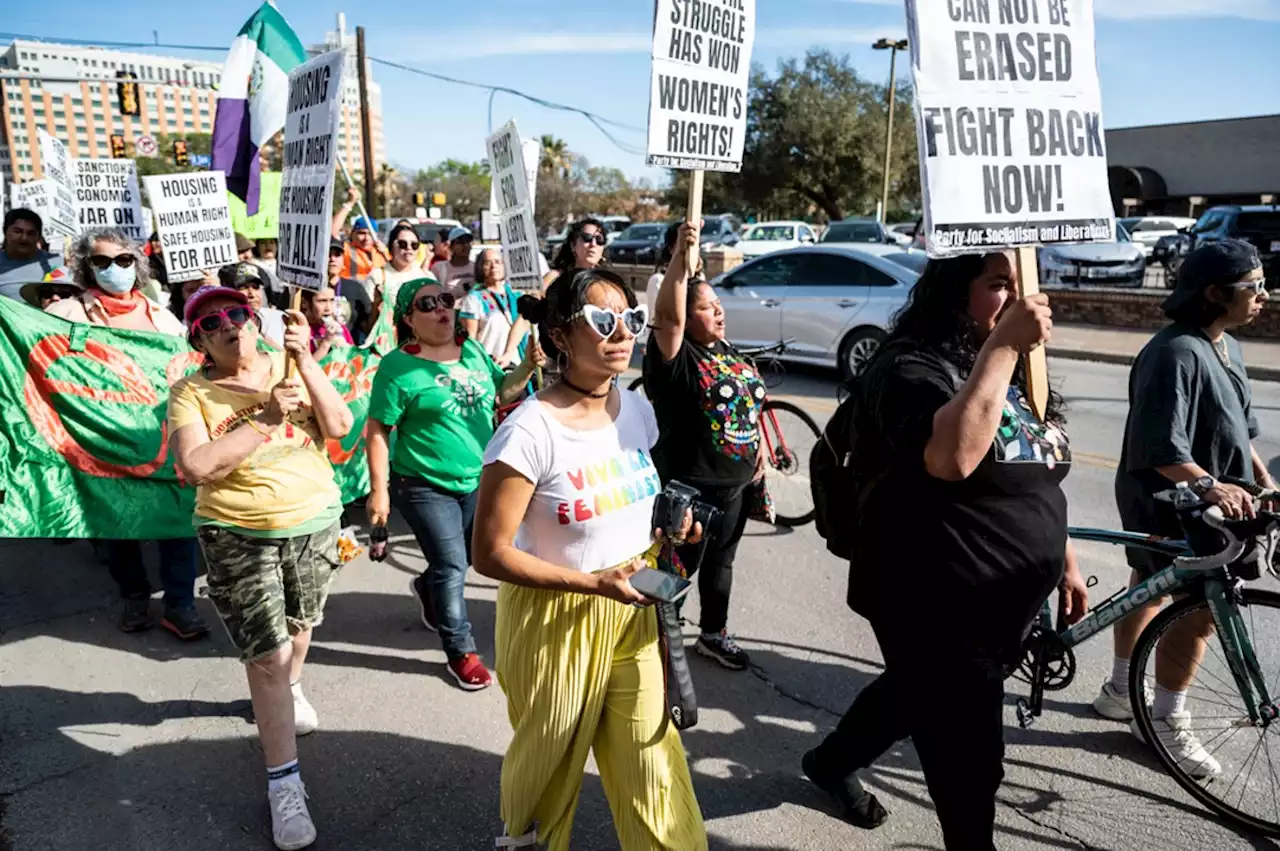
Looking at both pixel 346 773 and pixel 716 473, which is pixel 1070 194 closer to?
pixel 716 473

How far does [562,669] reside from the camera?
2311 millimetres

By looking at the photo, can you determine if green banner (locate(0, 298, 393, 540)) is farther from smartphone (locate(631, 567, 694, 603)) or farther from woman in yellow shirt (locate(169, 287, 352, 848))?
smartphone (locate(631, 567, 694, 603))

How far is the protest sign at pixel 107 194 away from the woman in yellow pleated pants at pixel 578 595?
23.0 ft

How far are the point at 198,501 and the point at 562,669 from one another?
61.5 inches

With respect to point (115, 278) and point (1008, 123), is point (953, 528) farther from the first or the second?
point (115, 278)

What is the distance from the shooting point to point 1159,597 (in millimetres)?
3035

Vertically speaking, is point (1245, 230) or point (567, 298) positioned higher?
point (1245, 230)

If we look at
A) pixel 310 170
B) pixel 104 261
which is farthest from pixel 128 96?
pixel 310 170

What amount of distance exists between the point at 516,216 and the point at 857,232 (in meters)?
20.9

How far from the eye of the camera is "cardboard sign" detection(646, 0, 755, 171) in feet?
12.0

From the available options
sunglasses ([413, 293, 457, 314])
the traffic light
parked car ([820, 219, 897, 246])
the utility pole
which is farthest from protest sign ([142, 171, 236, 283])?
parked car ([820, 219, 897, 246])

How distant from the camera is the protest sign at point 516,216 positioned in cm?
546

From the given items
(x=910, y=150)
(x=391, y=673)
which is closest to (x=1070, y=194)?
(x=391, y=673)

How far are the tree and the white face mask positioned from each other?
35.1 m
